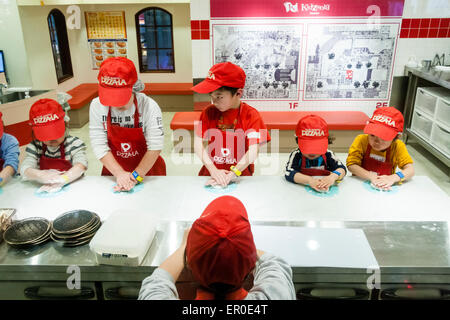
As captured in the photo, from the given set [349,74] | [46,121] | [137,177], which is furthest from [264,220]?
[349,74]

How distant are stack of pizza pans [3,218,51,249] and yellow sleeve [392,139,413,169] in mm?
2032

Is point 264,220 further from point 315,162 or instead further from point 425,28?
point 425,28

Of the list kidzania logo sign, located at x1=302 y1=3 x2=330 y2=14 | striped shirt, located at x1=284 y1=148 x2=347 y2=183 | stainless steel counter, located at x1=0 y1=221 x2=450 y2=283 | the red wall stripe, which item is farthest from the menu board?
stainless steel counter, located at x1=0 y1=221 x2=450 y2=283

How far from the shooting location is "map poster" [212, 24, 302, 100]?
496 cm

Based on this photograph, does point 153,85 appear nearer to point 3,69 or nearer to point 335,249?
point 3,69

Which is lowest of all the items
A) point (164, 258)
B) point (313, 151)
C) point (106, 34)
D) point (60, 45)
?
point (164, 258)

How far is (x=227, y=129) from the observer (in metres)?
2.41

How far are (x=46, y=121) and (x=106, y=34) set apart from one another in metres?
6.00

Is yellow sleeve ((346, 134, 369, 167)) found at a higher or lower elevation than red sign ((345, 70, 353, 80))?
lower

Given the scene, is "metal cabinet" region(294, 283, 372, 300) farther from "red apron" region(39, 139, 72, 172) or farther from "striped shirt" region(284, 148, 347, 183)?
"red apron" region(39, 139, 72, 172)

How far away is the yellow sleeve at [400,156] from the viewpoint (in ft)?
7.49

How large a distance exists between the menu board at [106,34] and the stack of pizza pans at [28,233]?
6347 mm

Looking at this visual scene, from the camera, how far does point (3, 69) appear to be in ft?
16.7

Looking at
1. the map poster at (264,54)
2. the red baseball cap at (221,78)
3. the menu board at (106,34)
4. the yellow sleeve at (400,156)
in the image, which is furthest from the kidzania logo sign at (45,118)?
the menu board at (106,34)
